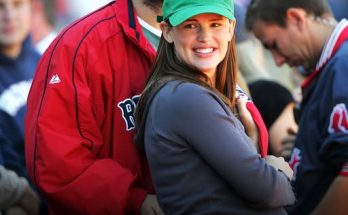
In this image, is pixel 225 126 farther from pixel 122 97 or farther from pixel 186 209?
pixel 122 97

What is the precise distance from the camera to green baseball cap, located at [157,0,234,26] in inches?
95.0

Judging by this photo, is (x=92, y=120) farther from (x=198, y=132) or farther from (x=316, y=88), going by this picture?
(x=316, y=88)

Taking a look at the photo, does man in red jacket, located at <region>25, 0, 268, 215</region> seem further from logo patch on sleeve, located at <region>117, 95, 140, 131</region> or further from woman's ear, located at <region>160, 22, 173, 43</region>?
woman's ear, located at <region>160, 22, 173, 43</region>

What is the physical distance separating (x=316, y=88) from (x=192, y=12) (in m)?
1.18

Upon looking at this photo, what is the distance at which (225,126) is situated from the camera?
7.51 ft

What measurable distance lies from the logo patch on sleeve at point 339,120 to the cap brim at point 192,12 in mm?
890

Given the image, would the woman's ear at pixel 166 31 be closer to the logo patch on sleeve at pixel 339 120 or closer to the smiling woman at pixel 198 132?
the smiling woman at pixel 198 132

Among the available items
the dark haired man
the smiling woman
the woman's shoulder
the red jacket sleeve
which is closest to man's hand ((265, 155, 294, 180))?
the smiling woman

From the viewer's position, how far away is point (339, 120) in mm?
3119

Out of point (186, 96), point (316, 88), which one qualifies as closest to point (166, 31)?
point (186, 96)

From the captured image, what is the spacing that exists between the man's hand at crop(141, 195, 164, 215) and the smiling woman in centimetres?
12

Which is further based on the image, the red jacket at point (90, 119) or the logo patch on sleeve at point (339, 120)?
the logo patch on sleeve at point (339, 120)

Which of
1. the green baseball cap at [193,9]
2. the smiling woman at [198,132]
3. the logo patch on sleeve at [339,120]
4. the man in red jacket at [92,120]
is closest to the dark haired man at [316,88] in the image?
the logo patch on sleeve at [339,120]

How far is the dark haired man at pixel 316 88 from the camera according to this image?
10.4ft
